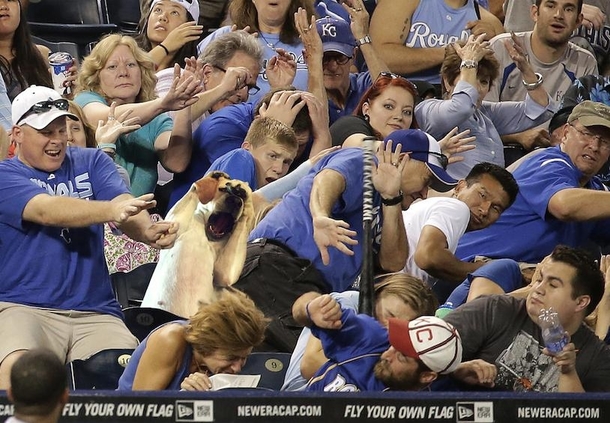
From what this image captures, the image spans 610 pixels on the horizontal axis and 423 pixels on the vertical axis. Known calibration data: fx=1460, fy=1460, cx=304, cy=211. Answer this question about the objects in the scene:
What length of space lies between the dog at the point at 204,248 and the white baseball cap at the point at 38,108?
0.69 meters

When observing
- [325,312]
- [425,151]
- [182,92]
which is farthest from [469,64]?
[325,312]

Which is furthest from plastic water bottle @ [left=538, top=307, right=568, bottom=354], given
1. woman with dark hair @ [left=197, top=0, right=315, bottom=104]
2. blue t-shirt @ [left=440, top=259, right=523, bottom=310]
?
woman with dark hair @ [left=197, top=0, right=315, bottom=104]

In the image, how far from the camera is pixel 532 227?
7578mm

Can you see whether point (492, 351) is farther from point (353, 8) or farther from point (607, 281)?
point (353, 8)

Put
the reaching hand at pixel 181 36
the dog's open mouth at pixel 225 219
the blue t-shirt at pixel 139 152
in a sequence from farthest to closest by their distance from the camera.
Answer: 1. the reaching hand at pixel 181 36
2. the blue t-shirt at pixel 139 152
3. the dog's open mouth at pixel 225 219

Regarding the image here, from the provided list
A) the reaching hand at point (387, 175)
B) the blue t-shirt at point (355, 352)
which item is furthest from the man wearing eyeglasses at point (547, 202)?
the blue t-shirt at point (355, 352)

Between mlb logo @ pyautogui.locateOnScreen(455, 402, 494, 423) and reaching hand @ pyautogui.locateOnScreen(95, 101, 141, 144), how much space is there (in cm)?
299

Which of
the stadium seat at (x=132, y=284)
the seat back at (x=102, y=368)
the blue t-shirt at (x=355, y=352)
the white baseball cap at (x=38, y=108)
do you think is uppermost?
the white baseball cap at (x=38, y=108)

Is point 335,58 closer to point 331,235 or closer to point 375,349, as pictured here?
point 331,235

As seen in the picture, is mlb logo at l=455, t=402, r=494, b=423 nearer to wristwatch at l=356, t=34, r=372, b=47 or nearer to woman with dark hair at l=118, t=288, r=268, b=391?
woman with dark hair at l=118, t=288, r=268, b=391

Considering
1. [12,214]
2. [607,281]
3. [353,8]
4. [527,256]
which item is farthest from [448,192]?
[12,214]

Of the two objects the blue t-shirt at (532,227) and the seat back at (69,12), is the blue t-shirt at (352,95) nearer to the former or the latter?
the blue t-shirt at (532,227)

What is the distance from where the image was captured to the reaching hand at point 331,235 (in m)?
6.04

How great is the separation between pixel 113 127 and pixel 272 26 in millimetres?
1803
